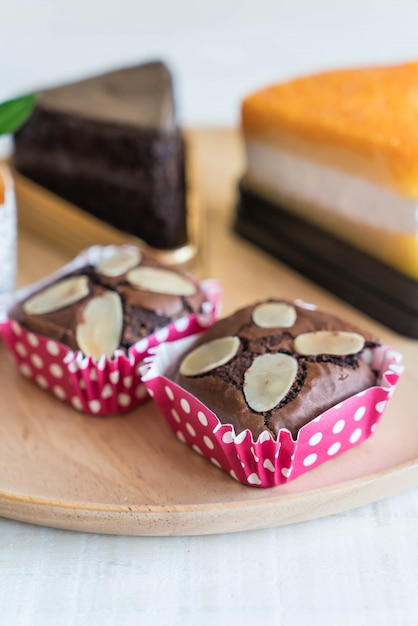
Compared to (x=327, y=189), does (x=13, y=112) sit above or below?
above

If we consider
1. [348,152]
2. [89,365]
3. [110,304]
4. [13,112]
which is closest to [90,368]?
[89,365]

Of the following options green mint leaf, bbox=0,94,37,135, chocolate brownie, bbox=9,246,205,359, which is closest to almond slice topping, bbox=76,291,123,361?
chocolate brownie, bbox=9,246,205,359

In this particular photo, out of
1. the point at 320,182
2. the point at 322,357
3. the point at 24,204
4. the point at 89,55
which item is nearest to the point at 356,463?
the point at 322,357

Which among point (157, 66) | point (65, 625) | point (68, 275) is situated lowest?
point (65, 625)

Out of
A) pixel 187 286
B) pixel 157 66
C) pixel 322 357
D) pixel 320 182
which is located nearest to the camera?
pixel 322 357

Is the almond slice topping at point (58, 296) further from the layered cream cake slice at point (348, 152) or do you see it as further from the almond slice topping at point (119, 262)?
the layered cream cake slice at point (348, 152)

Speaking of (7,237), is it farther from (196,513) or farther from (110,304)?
(196,513)

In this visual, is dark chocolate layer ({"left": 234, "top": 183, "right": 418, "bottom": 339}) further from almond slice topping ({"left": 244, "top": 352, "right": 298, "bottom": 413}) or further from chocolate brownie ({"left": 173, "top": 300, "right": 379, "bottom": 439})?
almond slice topping ({"left": 244, "top": 352, "right": 298, "bottom": 413})

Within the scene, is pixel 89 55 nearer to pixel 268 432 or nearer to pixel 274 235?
pixel 274 235
